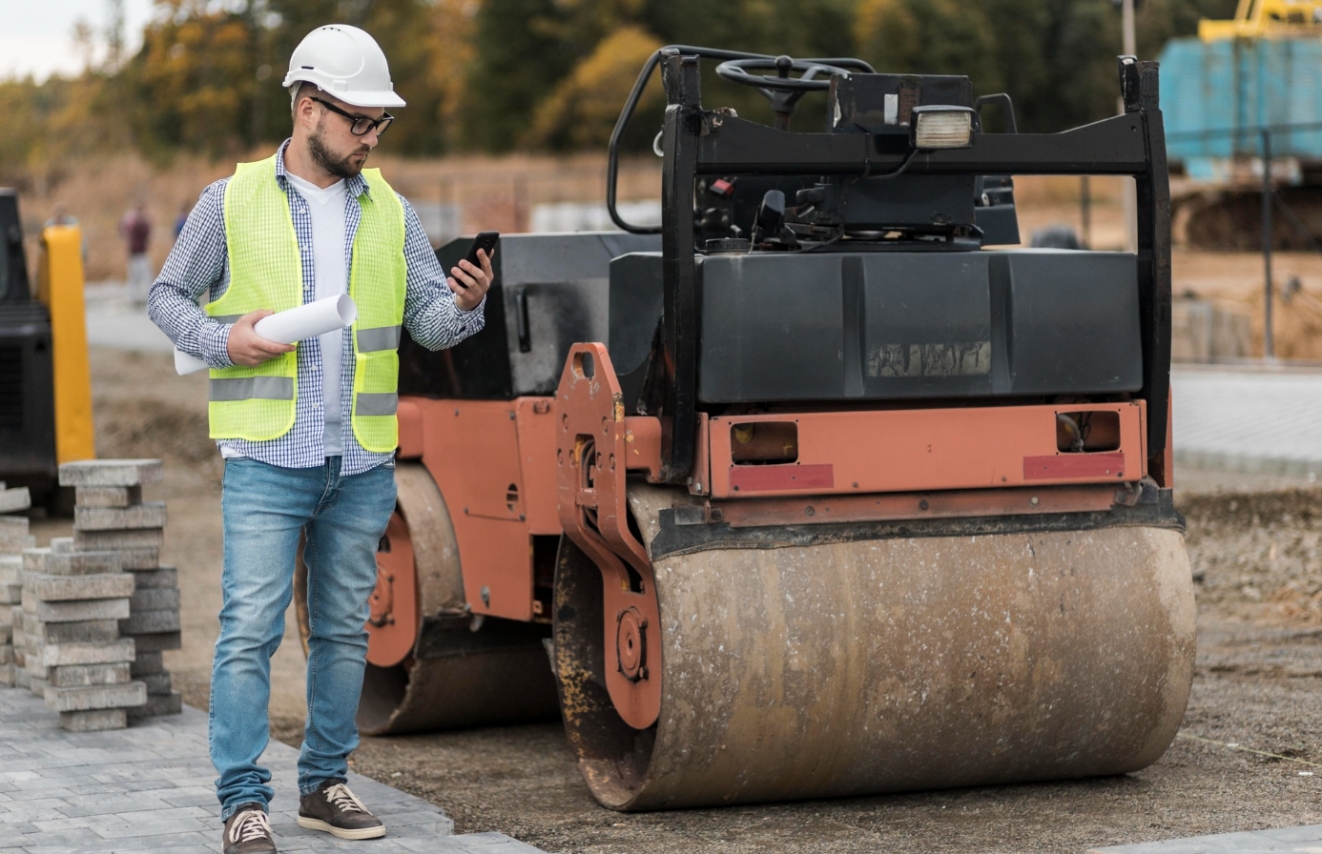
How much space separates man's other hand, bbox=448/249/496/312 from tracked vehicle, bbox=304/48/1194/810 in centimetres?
40

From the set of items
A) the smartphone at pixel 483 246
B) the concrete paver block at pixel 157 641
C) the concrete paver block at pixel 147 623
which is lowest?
the concrete paver block at pixel 157 641

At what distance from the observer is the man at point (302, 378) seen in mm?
4516

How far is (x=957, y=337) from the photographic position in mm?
5000

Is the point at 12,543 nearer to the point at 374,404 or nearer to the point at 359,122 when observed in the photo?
the point at 374,404

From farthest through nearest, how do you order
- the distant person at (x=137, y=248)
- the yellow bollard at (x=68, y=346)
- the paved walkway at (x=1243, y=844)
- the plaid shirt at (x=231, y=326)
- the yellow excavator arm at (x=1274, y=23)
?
the distant person at (x=137, y=248) → the yellow excavator arm at (x=1274, y=23) → the yellow bollard at (x=68, y=346) → the plaid shirt at (x=231, y=326) → the paved walkway at (x=1243, y=844)

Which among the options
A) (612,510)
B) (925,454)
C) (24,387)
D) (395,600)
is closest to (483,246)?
(612,510)

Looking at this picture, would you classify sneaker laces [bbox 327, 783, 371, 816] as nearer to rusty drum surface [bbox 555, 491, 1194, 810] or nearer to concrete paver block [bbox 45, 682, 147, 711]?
rusty drum surface [bbox 555, 491, 1194, 810]

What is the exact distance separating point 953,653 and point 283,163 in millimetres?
2129

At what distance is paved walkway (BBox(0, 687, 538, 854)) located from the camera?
466 centimetres

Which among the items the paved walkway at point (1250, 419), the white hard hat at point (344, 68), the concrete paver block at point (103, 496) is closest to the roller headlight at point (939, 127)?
the white hard hat at point (344, 68)

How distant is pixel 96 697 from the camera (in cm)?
610

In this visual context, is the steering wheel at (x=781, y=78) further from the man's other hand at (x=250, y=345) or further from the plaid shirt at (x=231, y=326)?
the man's other hand at (x=250, y=345)

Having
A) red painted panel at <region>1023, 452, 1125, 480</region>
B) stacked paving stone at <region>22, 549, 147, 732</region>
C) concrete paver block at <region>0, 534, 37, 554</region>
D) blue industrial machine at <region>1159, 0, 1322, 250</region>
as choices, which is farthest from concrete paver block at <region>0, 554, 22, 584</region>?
blue industrial machine at <region>1159, 0, 1322, 250</region>

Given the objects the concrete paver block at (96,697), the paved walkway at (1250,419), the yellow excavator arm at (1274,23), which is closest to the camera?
the concrete paver block at (96,697)
